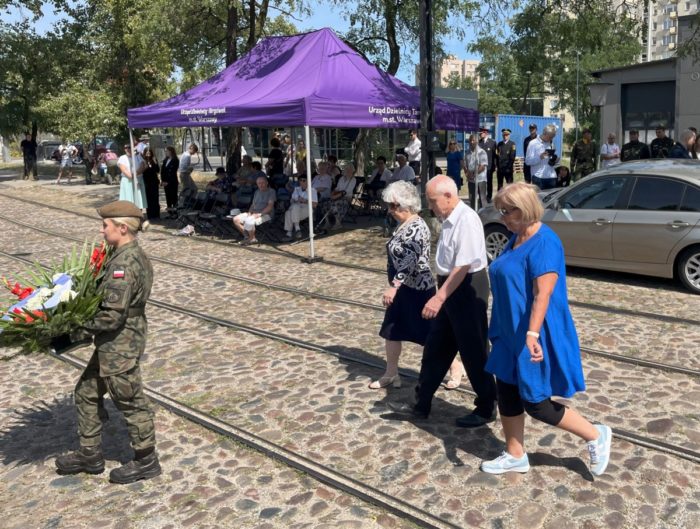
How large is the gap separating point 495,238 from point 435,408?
5.77m

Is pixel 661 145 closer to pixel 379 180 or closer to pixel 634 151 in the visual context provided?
pixel 634 151

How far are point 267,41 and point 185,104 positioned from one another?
255 centimetres

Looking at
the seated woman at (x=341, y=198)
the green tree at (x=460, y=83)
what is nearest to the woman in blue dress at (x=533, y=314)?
the seated woman at (x=341, y=198)

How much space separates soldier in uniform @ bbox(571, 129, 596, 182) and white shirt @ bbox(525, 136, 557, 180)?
129cm

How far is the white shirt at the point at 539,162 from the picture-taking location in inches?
569

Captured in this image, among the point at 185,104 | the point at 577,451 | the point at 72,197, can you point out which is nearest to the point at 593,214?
the point at 577,451

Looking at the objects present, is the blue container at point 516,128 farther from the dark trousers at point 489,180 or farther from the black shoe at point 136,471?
the black shoe at point 136,471

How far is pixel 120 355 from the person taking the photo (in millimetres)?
4281

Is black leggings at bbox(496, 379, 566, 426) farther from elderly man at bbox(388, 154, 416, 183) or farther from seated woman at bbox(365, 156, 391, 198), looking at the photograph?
seated woman at bbox(365, 156, 391, 198)

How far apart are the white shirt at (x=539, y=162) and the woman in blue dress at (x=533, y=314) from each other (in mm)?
10919

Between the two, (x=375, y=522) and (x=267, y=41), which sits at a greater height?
(x=267, y=41)

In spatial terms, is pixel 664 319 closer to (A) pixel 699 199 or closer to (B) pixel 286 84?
(A) pixel 699 199

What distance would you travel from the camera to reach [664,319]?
7.72 meters

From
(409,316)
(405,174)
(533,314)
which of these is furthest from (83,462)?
(405,174)
